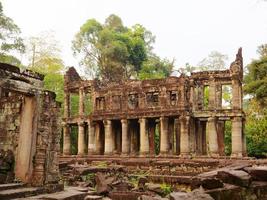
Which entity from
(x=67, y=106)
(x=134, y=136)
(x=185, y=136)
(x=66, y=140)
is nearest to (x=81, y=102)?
(x=67, y=106)

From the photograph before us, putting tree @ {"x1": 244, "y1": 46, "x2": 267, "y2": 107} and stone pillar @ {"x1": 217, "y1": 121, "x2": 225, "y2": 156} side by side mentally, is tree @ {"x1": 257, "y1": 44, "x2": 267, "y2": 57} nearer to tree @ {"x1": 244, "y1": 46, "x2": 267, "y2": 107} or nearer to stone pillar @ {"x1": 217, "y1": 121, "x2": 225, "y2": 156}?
tree @ {"x1": 244, "y1": 46, "x2": 267, "y2": 107}

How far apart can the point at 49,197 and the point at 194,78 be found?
75.6ft

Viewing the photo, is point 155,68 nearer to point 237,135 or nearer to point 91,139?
point 91,139

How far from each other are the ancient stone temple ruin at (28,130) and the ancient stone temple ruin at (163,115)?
18.4 m

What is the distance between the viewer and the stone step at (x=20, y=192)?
817cm

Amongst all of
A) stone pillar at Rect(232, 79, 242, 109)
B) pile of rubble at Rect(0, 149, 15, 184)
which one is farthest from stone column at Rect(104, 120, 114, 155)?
pile of rubble at Rect(0, 149, 15, 184)

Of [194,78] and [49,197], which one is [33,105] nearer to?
[49,197]

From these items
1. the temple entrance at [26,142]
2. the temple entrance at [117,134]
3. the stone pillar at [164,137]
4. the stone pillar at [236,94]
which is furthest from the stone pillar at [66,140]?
the temple entrance at [26,142]

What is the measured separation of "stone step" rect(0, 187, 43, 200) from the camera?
817 centimetres

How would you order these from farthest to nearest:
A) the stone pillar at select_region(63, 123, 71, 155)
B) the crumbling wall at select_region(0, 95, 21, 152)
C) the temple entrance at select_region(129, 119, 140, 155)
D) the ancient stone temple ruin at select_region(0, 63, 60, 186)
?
the stone pillar at select_region(63, 123, 71, 155)
the temple entrance at select_region(129, 119, 140, 155)
the crumbling wall at select_region(0, 95, 21, 152)
the ancient stone temple ruin at select_region(0, 63, 60, 186)

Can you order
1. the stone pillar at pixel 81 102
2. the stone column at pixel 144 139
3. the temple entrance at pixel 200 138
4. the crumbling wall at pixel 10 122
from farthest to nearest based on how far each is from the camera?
the stone pillar at pixel 81 102 → the temple entrance at pixel 200 138 → the stone column at pixel 144 139 → the crumbling wall at pixel 10 122

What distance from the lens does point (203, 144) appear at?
3309cm

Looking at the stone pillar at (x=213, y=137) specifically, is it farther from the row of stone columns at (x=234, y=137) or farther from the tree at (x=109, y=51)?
the tree at (x=109, y=51)

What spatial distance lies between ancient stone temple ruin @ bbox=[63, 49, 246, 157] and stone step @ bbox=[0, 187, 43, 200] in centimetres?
1954
